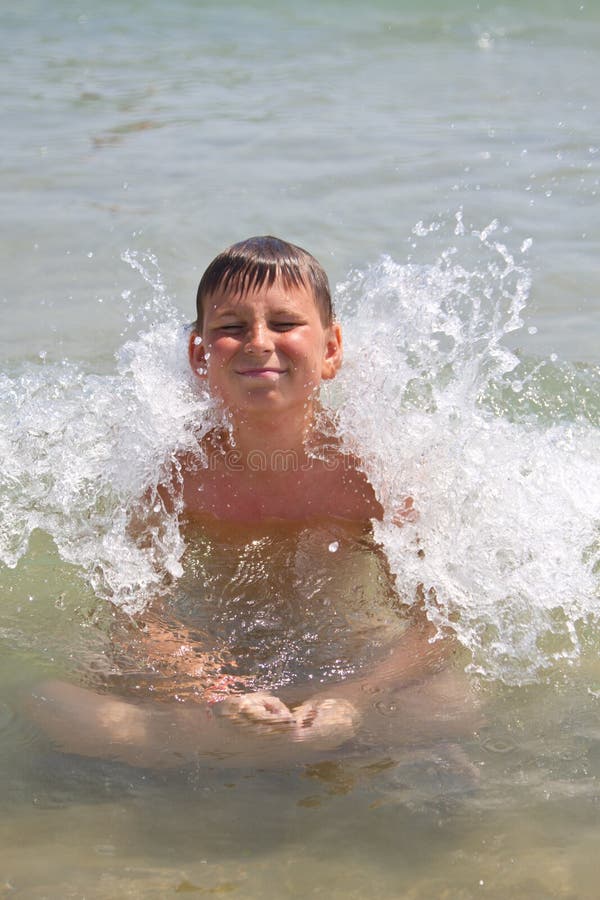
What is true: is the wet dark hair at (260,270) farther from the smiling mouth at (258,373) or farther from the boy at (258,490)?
the smiling mouth at (258,373)

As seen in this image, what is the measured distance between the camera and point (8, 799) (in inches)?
89.9

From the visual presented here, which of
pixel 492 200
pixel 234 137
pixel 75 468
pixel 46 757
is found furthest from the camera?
pixel 234 137

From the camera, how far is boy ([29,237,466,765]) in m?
2.47

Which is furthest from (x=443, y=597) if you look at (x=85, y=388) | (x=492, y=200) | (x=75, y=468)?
(x=492, y=200)

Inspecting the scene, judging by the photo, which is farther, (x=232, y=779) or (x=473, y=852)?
(x=232, y=779)

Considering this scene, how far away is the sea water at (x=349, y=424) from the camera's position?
2.17m

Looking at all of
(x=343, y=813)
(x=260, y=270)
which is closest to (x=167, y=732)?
(x=343, y=813)

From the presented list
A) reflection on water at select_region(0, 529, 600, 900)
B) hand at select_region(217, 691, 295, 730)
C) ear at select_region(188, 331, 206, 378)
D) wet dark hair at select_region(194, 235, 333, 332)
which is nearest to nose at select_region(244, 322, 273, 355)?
wet dark hair at select_region(194, 235, 333, 332)

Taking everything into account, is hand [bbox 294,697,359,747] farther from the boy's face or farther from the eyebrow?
the eyebrow

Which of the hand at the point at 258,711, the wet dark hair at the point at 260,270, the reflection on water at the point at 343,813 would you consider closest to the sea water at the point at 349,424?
the reflection on water at the point at 343,813

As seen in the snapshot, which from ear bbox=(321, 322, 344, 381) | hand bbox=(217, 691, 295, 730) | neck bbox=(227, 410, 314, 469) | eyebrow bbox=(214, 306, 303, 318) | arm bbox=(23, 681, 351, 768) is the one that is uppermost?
eyebrow bbox=(214, 306, 303, 318)

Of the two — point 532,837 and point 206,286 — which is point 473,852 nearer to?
point 532,837

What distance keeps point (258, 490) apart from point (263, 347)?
0.51 metres

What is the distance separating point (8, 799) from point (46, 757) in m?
0.16
